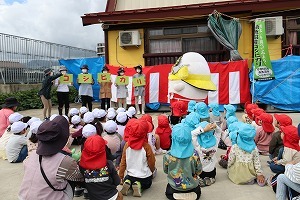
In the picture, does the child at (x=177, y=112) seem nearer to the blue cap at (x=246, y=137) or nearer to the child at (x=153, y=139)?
the child at (x=153, y=139)

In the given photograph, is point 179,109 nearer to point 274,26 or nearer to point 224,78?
point 224,78

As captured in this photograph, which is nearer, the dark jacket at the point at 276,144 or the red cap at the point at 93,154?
the red cap at the point at 93,154

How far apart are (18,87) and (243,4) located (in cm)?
912

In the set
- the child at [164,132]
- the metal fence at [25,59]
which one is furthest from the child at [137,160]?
the metal fence at [25,59]

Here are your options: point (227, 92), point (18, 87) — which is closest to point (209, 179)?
point (227, 92)

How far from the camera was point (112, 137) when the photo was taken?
14.2 ft

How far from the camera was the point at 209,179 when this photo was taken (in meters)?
3.89

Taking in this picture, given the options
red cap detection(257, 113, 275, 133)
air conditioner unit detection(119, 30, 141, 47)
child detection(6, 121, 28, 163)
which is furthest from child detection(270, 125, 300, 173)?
air conditioner unit detection(119, 30, 141, 47)

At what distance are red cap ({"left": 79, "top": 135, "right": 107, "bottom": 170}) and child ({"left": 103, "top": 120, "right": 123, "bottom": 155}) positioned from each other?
1.18 metres

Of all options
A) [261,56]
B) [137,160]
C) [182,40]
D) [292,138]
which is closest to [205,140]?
[137,160]

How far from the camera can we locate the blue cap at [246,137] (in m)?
3.66

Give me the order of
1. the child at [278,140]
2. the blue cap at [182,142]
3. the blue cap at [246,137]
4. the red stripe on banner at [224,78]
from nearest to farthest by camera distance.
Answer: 1. the blue cap at [182,142]
2. the blue cap at [246,137]
3. the child at [278,140]
4. the red stripe on banner at [224,78]

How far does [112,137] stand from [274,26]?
7.71 m

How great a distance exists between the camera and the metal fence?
11.6 metres
